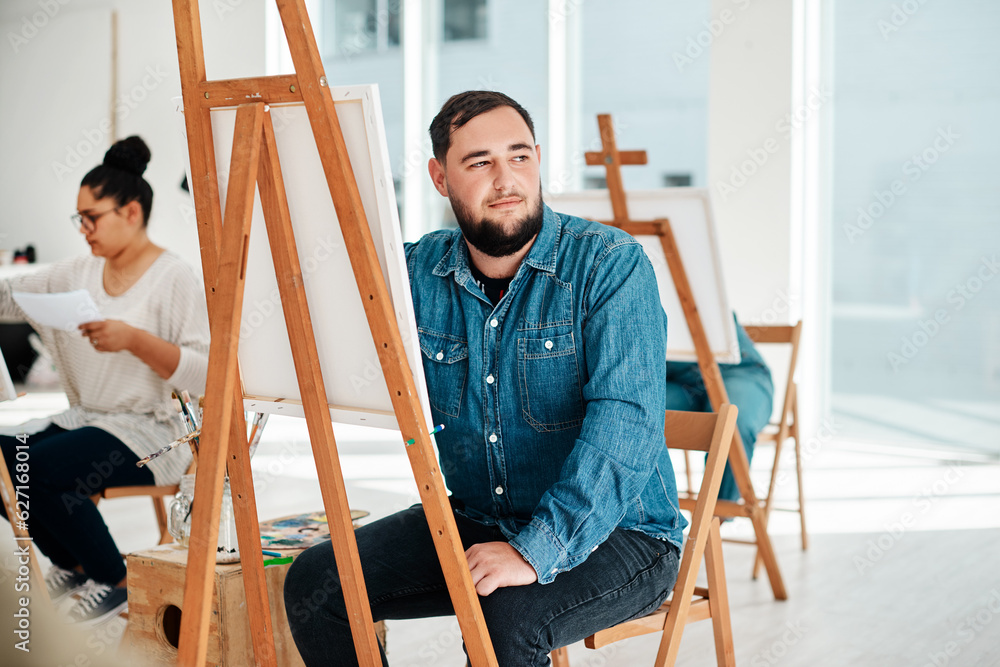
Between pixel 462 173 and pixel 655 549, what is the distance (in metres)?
0.79

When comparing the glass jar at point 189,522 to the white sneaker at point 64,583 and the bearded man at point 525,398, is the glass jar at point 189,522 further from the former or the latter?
the white sneaker at point 64,583

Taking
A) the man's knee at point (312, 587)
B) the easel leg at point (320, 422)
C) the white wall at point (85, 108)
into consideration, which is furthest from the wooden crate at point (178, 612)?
the white wall at point (85, 108)

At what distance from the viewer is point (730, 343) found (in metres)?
2.68

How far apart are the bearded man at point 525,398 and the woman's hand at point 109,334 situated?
3.41 ft

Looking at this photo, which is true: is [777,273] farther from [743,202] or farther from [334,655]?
[334,655]

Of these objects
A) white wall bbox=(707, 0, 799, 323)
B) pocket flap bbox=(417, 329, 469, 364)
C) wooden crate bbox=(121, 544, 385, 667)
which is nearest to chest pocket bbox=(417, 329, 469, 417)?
pocket flap bbox=(417, 329, 469, 364)

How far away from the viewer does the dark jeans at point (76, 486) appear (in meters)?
2.40

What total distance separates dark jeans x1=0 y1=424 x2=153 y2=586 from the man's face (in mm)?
1332

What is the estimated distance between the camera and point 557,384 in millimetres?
1703

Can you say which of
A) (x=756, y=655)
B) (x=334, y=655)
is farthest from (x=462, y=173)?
(x=756, y=655)

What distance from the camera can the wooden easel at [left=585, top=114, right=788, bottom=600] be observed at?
2623 mm

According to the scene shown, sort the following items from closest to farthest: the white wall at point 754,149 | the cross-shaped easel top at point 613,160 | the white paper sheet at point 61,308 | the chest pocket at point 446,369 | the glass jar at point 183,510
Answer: the chest pocket at point 446,369 → the glass jar at point 183,510 → the white paper sheet at point 61,308 → the cross-shaped easel top at point 613,160 → the white wall at point 754,149

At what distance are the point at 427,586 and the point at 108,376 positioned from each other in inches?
57.0

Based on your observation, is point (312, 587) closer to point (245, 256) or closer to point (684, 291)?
point (245, 256)
